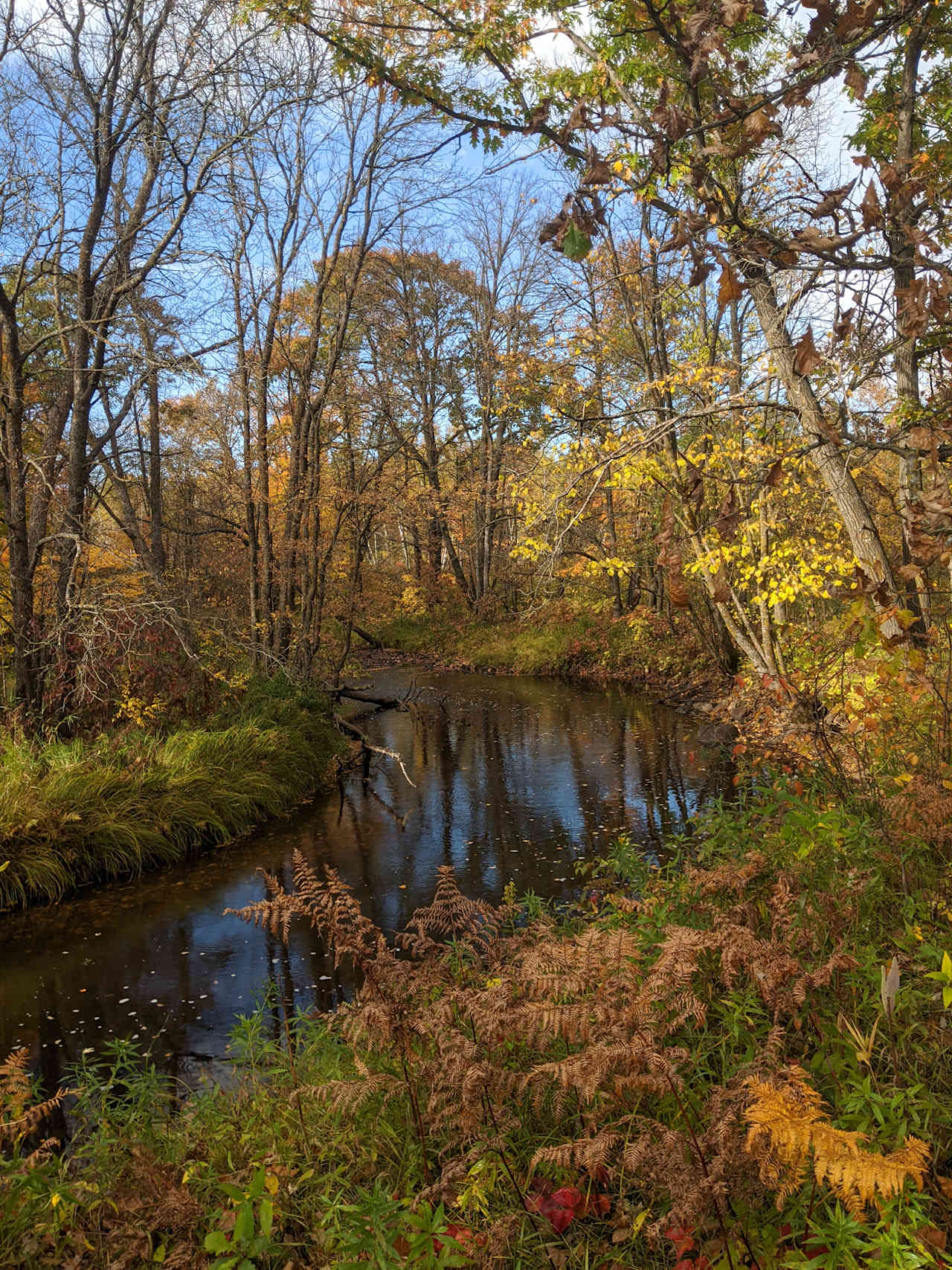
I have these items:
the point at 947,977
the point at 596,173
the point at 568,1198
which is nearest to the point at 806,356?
the point at 596,173

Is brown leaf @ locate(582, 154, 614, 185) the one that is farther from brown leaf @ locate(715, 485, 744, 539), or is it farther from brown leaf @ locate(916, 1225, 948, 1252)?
brown leaf @ locate(916, 1225, 948, 1252)

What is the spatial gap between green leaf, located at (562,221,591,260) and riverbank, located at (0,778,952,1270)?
2.07m

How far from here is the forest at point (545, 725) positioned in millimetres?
2203

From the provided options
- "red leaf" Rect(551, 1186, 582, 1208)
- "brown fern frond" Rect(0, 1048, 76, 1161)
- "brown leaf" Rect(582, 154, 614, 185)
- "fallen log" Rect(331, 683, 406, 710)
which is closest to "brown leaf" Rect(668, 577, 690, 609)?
"brown leaf" Rect(582, 154, 614, 185)

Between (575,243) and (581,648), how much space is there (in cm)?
1751

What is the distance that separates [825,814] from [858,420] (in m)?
2.01

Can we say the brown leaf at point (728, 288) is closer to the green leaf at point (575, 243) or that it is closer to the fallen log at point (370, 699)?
the green leaf at point (575, 243)

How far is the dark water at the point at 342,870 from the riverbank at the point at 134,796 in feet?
0.89

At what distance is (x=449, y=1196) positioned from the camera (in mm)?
2219

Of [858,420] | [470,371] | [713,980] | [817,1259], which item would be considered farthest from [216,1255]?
[470,371]

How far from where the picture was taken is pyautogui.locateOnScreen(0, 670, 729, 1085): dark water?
539 cm

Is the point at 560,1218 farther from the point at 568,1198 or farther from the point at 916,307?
the point at 916,307

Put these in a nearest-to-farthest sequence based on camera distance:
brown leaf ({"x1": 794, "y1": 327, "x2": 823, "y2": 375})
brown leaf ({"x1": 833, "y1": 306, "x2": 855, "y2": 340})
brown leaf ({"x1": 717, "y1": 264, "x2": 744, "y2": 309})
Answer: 1. brown leaf ({"x1": 717, "y1": 264, "x2": 744, "y2": 309})
2. brown leaf ({"x1": 794, "y1": 327, "x2": 823, "y2": 375})
3. brown leaf ({"x1": 833, "y1": 306, "x2": 855, "y2": 340})

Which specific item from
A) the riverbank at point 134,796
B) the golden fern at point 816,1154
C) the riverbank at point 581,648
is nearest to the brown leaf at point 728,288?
the golden fern at point 816,1154
